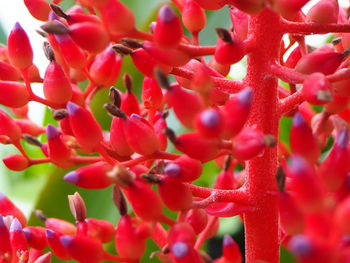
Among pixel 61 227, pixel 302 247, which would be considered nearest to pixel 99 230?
pixel 61 227

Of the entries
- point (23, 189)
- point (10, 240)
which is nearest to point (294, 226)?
point (10, 240)

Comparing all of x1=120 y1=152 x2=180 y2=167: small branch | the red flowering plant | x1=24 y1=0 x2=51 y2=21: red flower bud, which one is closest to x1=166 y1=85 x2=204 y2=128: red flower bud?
the red flowering plant

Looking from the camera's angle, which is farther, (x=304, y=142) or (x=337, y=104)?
(x=337, y=104)

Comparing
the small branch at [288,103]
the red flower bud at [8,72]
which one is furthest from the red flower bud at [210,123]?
the red flower bud at [8,72]

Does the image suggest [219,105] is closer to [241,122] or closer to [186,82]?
[186,82]

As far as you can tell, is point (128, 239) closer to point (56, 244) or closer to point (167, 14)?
point (56, 244)

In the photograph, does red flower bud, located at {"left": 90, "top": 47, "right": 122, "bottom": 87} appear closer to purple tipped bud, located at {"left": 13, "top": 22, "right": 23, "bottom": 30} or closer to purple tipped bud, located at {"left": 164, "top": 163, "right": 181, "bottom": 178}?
purple tipped bud, located at {"left": 13, "top": 22, "right": 23, "bottom": 30}

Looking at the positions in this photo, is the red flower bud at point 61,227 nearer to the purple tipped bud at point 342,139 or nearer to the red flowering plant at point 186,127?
the red flowering plant at point 186,127
